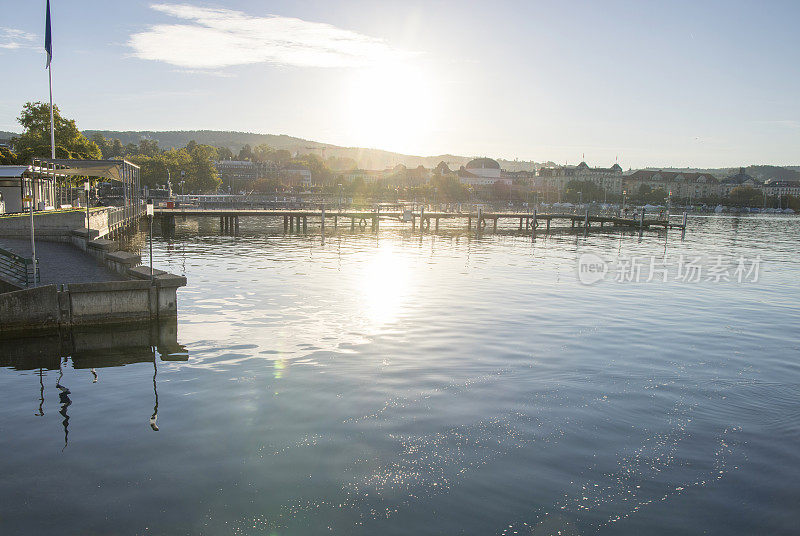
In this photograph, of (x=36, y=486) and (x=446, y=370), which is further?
(x=446, y=370)

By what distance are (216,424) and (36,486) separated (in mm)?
3485

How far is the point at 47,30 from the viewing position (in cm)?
4162

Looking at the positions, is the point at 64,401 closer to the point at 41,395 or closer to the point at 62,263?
the point at 41,395

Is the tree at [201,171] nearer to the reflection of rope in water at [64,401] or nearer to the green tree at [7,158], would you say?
the green tree at [7,158]

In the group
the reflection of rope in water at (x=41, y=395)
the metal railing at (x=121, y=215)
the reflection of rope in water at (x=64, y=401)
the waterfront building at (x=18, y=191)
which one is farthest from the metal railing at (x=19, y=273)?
the metal railing at (x=121, y=215)

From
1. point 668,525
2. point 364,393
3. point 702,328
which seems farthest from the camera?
point 702,328

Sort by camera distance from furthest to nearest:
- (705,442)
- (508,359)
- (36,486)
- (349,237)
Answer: (349,237) → (508,359) → (705,442) → (36,486)

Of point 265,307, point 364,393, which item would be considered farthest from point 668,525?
point 265,307

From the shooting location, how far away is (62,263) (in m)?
26.2

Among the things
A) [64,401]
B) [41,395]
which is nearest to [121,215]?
[41,395]

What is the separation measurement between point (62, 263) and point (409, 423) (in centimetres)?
2090

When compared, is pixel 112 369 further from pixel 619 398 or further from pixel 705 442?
pixel 705 442

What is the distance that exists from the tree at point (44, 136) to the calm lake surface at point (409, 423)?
49670 mm

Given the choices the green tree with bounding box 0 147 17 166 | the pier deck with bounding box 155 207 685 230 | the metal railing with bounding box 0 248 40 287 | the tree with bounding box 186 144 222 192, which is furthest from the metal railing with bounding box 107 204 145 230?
the tree with bounding box 186 144 222 192
